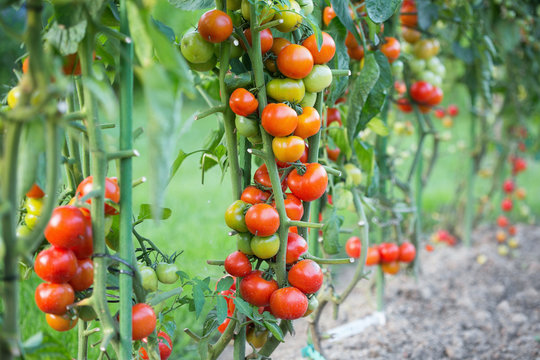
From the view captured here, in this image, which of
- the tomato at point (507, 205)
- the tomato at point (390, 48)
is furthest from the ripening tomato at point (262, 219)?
the tomato at point (507, 205)

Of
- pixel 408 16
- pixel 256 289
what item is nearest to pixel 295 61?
pixel 256 289

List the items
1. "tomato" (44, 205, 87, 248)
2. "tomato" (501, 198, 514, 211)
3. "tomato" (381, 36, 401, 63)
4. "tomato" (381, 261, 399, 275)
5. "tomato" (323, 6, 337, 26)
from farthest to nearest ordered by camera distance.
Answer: "tomato" (501, 198, 514, 211) → "tomato" (381, 261, 399, 275) → "tomato" (381, 36, 401, 63) → "tomato" (323, 6, 337, 26) → "tomato" (44, 205, 87, 248)

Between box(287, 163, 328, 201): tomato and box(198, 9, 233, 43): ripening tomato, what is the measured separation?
235 millimetres

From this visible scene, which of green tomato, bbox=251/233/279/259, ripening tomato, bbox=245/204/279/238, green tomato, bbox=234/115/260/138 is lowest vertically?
green tomato, bbox=251/233/279/259

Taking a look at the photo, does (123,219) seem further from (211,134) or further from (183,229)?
(183,229)

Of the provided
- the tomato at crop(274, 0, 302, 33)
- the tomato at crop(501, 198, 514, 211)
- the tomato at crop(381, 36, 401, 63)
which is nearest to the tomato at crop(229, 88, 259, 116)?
the tomato at crop(274, 0, 302, 33)

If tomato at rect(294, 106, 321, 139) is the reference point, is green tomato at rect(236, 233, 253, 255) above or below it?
below

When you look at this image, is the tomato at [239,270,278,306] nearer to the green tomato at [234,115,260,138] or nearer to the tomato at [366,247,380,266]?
the green tomato at [234,115,260,138]

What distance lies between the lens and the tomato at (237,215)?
2.54ft

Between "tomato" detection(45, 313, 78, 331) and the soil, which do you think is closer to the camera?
"tomato" detection(45, 313, 78, 331)

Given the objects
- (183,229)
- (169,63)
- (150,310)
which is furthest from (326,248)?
(183,229)

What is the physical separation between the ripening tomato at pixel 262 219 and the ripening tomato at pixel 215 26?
0.25 m

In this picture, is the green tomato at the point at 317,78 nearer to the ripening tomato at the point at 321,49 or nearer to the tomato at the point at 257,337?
the ripening tomato at the point at 321,49

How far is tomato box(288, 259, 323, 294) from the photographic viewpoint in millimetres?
776
